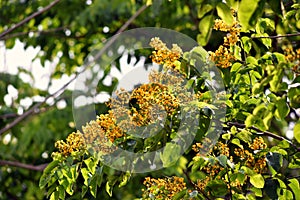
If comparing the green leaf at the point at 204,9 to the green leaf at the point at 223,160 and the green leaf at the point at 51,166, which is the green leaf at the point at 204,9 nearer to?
the green leaf at the point at 223,160

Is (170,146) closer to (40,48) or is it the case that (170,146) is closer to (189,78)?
(189,78)

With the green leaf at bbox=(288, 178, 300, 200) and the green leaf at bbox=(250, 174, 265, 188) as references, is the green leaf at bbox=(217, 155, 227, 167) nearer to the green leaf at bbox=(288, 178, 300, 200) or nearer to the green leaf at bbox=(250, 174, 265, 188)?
the green leaf at bbox=(250, 174, 265, 188)

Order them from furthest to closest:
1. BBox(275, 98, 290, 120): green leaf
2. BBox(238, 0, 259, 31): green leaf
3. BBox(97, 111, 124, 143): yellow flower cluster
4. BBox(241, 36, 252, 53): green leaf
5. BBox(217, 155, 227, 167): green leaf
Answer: BBox(241, 36, 252, 53): green leaf
BBox(97, 111, 124, 143): yellow flower cluster
BBox(217, 155, 227, 167): green leaf
BBox(275, 98, 290, 120): green leaf
BBox(238, 0, 259, 31): green leaf

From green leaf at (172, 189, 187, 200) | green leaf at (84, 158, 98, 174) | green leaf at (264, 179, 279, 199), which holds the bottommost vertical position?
green leaf at (264, 179, 279, 199)

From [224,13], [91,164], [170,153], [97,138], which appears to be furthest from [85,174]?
[224,13]

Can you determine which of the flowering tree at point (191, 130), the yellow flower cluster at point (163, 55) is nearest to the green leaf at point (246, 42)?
the flowering tree at point (191, 130)

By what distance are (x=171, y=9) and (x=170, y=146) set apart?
106 inches

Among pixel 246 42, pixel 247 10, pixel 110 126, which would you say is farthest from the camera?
pixel 246 42

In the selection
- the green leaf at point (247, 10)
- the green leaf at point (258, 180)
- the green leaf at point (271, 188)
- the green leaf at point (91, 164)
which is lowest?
the green leaf at point (271, 188)

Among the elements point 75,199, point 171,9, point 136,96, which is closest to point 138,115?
point 136,96

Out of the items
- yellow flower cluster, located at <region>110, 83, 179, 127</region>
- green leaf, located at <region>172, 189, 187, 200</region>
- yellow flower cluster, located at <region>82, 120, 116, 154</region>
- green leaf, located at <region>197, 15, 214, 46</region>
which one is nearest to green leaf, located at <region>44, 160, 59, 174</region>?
yellow flower cluster, located at <region>82, 120, 116, 154</region>

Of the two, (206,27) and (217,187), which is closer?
(206,27)

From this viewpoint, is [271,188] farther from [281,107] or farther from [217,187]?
[281,107]

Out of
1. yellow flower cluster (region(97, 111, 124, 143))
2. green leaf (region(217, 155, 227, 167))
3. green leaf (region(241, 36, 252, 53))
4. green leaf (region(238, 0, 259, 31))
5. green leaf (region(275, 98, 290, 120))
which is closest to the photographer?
green leaf (region(238, 0, 259, 31))
